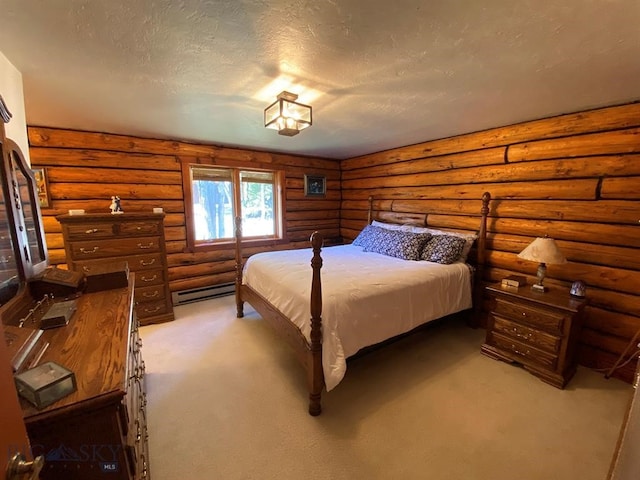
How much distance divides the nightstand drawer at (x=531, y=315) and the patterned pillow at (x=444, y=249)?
0.60 metres

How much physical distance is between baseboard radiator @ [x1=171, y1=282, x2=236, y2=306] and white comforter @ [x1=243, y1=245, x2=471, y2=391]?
1066 mm

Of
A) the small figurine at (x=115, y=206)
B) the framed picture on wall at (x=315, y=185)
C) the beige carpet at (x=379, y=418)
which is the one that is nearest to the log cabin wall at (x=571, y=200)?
the beige carpet at (x=379, y=418)

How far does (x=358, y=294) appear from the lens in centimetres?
204

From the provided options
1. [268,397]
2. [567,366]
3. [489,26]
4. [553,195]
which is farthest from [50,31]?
[567,366]

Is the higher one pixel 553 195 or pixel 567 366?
pixel 553 195

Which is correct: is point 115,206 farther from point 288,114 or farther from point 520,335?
point 520,335

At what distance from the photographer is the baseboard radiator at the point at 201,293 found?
3.68 m

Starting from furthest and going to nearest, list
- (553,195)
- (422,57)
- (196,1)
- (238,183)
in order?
1. (238,183)
2. (553,195)
3. (422,57)
4. (196,1)

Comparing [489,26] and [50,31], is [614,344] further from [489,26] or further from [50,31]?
[50,31]

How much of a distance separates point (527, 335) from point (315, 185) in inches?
140

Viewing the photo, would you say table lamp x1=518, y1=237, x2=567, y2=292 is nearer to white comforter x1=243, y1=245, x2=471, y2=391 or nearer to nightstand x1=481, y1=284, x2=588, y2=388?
nightstand x1=481, y1=284, x2=588, y2=388

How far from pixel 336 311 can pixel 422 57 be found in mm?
1647

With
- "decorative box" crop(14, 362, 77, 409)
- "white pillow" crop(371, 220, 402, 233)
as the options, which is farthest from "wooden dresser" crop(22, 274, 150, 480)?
"white pillow" crop(371, 220, 402, 233)

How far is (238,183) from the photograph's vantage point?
408 cm
